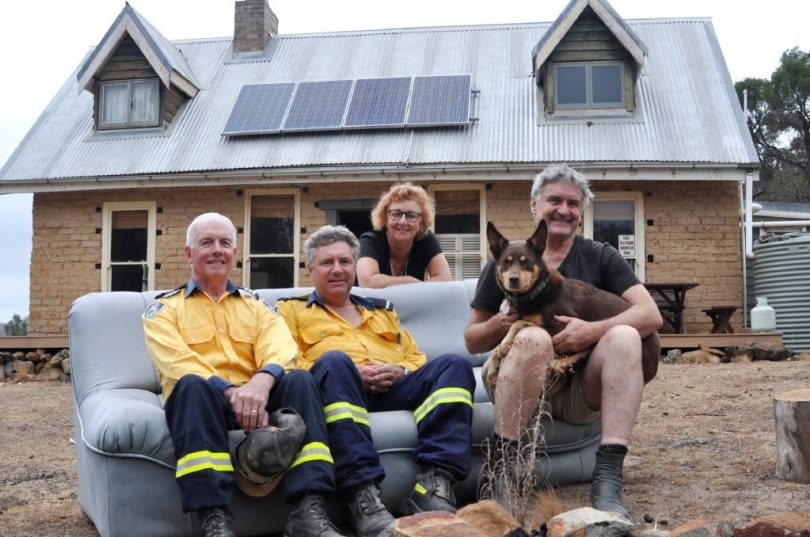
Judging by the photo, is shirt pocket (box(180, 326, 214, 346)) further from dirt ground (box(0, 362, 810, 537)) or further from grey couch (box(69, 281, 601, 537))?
dirt ground (box(0, 362, 810, 537))

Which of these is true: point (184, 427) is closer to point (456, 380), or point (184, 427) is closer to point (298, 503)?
point (298, 503)

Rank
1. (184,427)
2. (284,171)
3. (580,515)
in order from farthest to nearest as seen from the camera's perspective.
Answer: (284,171)
(184,427)
(580,515)

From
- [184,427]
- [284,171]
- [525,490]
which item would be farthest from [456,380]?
[284,171]

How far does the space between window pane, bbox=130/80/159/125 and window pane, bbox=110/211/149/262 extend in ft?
5.72

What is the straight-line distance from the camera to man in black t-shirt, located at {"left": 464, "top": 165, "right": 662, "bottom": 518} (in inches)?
122

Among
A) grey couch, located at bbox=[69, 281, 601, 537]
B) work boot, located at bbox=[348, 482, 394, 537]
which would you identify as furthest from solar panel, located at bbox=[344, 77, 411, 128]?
work boot, located at bbox=[348, 482, 394, 537]

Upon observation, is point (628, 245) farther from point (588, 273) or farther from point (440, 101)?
point (588, 273)

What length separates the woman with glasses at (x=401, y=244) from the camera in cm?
459

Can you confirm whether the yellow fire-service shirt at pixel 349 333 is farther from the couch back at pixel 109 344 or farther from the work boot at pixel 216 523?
the work boot at pixel 216 523

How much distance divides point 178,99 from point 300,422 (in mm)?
11373

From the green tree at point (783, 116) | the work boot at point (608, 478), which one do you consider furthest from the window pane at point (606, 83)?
the green tree at point (783, 116)

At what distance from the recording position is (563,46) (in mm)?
11844

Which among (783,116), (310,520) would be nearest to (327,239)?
(310,520)

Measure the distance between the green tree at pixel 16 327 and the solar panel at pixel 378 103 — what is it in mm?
9105
